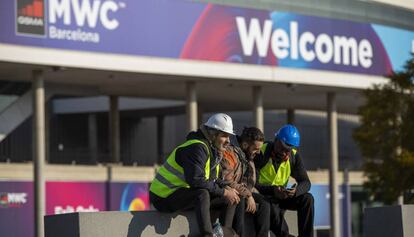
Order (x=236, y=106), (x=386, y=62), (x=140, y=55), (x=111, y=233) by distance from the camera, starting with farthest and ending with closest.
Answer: (x=236, y=106) < (x=386, y=62) < (x=140, y=55) < (x=111, y=233)

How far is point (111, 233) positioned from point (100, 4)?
26443 mm

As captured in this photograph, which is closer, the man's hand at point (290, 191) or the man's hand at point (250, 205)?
the man's hand at point (250, 205)

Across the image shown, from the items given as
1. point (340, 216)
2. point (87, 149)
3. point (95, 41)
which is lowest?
point (340, 216)

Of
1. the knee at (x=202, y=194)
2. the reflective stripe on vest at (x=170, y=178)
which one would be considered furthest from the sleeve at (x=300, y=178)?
the knee at (x=202, y=194)

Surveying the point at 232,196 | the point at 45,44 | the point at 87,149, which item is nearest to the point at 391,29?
the point at 87,149

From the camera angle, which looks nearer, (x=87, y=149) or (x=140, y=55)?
(x=140, y=55)

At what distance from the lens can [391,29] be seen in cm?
4872

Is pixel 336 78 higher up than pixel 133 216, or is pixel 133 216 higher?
pixel 336 78

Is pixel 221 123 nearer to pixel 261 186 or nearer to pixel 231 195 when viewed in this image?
pixel 231 195

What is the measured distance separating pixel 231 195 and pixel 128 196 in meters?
30.9

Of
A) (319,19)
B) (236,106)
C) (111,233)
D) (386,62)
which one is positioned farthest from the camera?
(236,106)

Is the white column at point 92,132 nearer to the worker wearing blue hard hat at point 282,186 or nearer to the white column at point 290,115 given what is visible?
the white column at point 290,115

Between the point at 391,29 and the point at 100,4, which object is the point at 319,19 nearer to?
the point at 391,29

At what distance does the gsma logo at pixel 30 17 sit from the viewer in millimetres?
35688
